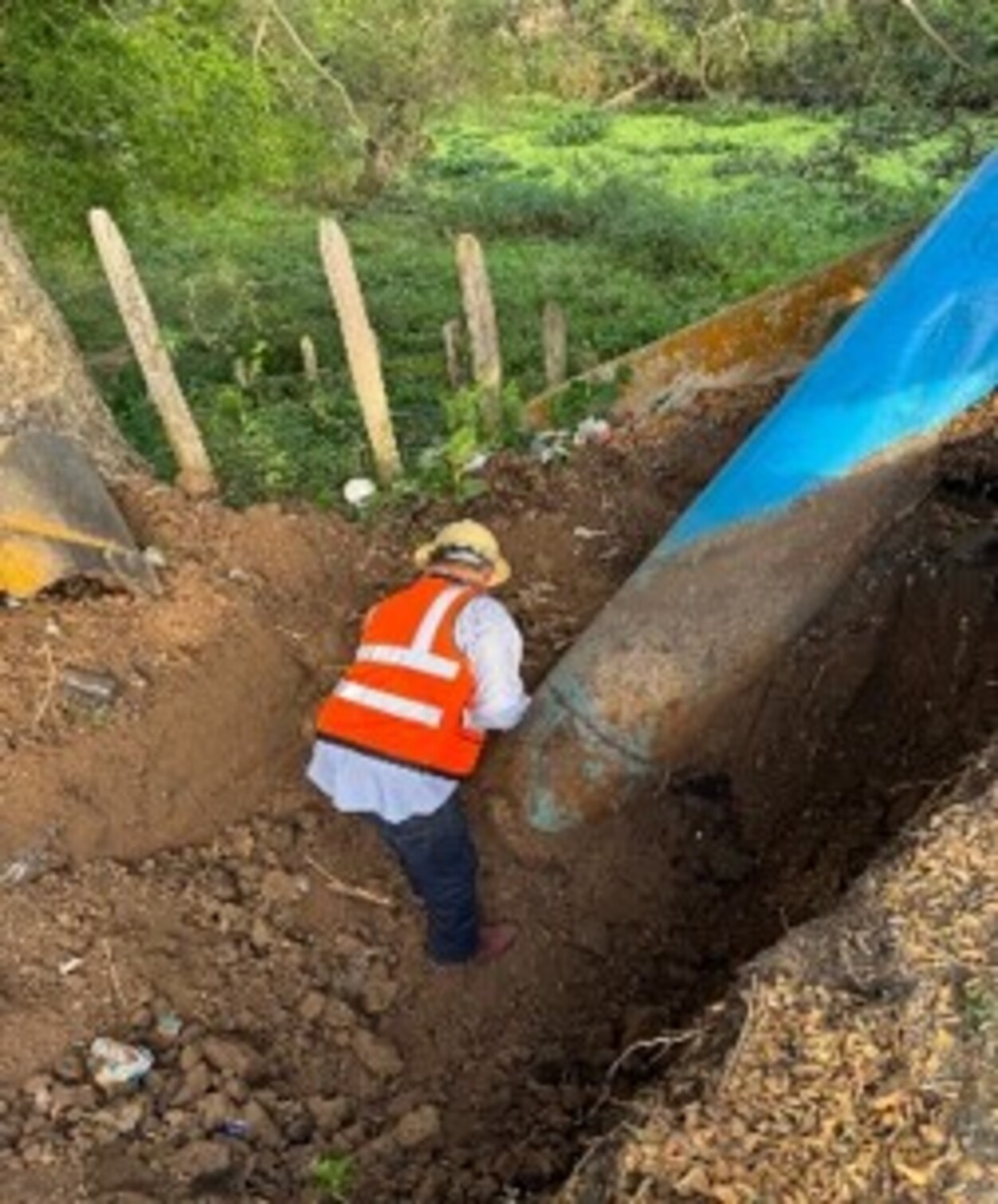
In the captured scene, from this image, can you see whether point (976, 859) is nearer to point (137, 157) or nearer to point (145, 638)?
point (145, 638)

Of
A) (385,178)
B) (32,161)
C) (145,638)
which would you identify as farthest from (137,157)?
(385,178)

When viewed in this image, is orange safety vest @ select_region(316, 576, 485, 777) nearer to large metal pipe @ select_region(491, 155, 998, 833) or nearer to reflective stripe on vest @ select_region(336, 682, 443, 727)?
reflective stripe on vest @ select_region(336, 682, 443, 727)

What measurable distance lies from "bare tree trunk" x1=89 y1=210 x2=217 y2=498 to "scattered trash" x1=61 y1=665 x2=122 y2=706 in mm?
1724

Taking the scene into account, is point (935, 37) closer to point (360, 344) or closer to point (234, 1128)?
point (360, 344)

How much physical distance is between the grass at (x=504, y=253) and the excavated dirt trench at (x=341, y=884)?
187 cm

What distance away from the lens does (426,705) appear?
15.4 feet

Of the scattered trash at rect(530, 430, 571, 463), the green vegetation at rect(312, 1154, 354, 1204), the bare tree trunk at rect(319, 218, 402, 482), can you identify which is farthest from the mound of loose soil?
the bare tree trunk at rect(319, 218, 402, 482)

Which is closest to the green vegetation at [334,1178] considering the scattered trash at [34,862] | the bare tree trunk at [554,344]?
the scattered trash at [34,862]

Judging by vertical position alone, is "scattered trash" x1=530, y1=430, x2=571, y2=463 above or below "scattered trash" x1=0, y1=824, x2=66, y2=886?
below

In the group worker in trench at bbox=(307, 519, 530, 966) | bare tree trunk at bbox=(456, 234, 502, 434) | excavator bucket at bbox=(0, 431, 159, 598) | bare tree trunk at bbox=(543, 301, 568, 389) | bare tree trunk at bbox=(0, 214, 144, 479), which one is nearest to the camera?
worker in trench at bbox=(307, 519, 530, 966)

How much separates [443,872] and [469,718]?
549 millimetres

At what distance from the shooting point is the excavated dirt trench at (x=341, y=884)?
4375 millimetres

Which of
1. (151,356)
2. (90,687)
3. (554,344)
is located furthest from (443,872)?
(554,344)

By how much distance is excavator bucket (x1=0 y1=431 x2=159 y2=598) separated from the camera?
6039mm
